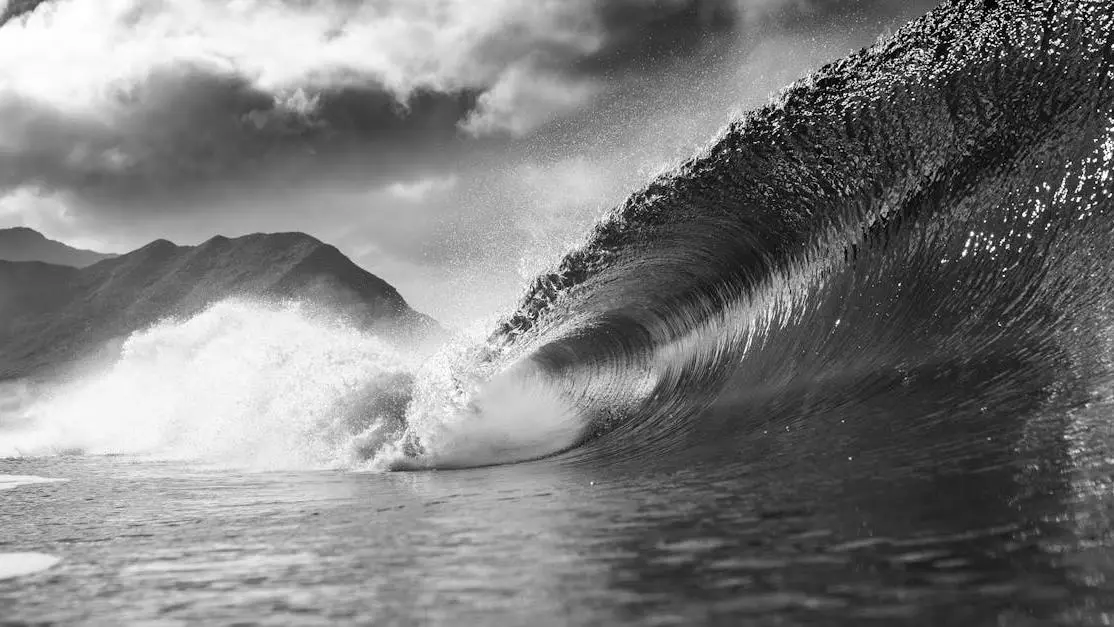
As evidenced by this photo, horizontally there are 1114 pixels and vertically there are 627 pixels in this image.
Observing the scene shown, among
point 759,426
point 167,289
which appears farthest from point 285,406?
point 167,289

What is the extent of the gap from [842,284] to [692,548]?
5009 millimetres

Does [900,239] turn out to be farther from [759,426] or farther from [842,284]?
[759,426]

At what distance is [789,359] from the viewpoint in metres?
6.61

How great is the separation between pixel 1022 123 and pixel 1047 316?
1.72m

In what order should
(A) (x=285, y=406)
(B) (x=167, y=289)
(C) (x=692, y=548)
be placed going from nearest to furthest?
(C) (x=692, y=548), (A) (x=285, y=406), (B) (x=167, y=289)

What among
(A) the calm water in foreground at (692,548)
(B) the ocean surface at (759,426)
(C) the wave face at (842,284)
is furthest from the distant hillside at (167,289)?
(A) the calm water in foreground at (692,548)

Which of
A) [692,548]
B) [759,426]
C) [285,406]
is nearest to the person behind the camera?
[692,548]

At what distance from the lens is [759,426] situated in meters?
5.22

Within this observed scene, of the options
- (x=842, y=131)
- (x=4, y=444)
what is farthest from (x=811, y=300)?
(x=4, y=444)

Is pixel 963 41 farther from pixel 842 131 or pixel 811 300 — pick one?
pixel 811 300

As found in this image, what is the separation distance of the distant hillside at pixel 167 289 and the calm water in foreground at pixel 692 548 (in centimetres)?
11676

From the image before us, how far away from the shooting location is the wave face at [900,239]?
4.83 m

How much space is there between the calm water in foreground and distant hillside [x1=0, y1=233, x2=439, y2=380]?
117 m

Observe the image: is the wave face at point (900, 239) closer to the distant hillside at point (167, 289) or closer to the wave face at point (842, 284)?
the wave face at point (842, 284)
